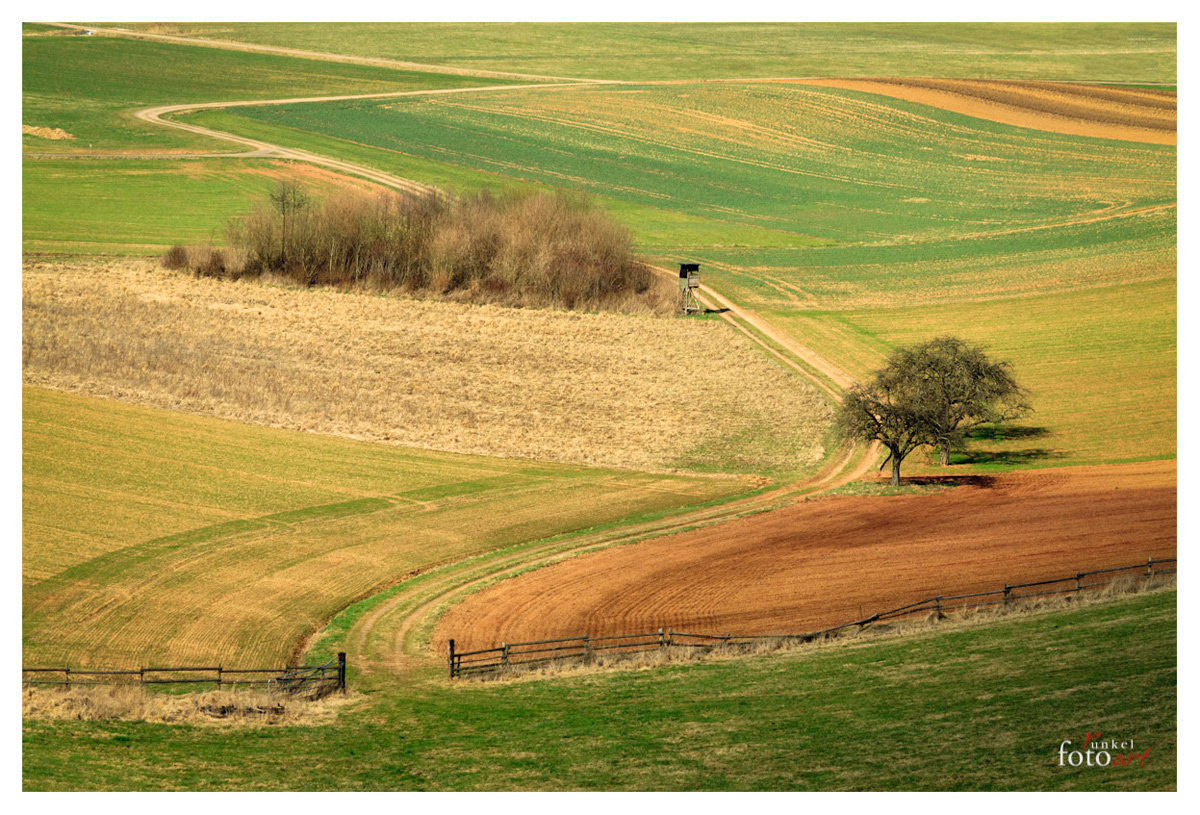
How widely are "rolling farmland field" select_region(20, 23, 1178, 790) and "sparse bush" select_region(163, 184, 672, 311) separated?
98.3 inches

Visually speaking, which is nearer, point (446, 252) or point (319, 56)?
point (446, 252)

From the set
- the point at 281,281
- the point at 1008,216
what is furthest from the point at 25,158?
the point at 1008,216

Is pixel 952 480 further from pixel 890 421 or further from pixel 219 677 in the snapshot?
pixel 219 677

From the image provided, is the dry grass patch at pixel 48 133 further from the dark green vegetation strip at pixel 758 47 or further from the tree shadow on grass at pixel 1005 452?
the tree shadow on grass at pixel 1005 452

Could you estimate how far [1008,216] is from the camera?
328 ft

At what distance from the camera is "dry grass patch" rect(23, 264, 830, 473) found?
191 feet

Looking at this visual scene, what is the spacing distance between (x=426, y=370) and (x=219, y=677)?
37796 mm

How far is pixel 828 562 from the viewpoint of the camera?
42.6 m

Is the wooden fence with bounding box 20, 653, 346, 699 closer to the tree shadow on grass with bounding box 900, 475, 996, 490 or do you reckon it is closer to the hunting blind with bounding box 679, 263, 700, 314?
the tree shadow on grass with bounding box 900, 475, 996, 490

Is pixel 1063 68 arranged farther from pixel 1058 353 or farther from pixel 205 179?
pixel 205 179

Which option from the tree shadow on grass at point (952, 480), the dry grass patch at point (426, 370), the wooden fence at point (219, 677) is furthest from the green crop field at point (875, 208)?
the wooden fence at point (219, 677)

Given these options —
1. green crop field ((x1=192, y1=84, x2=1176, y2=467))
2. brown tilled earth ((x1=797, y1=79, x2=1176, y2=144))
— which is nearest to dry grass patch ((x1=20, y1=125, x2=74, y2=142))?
green crop field ((x1=192, y1=84, x2=1176, y2=467))

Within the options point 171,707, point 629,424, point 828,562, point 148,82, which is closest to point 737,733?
point 171,707

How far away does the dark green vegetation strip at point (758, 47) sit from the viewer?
12181cm
